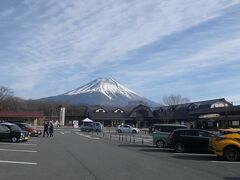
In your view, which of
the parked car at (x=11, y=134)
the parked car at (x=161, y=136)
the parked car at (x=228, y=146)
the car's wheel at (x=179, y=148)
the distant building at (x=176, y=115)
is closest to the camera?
the parked car at (x=228, y=146)

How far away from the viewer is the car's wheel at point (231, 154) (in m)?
20.9

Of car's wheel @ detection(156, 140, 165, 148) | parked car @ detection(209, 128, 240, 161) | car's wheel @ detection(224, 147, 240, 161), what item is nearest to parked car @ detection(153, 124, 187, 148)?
car's wheel @ detection(156, 140, 165, 148)

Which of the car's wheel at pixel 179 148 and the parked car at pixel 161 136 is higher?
the parked car at pixel 161 136

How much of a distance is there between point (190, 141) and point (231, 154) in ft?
19.0

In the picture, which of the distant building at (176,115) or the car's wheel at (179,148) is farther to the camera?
the distant building at (176,115)

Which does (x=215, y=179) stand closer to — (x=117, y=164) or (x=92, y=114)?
(x=117, y=164)

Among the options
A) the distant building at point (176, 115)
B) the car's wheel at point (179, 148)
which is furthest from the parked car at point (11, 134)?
the distant building at point (176, 115)

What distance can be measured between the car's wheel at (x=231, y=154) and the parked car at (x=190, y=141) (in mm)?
5163

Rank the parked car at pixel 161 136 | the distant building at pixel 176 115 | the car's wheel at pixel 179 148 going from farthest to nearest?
1. the distant building at pixel 176 115
2. the parked car at pixel 161 136
3. the car's wheel at pixel 179 148

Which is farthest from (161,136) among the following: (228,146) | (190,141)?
(228,146)

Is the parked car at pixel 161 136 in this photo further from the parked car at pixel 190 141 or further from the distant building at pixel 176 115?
the distant building at pixel 176 115

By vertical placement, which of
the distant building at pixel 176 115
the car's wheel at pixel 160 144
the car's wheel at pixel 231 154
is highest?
the distant building at pixel 176 115

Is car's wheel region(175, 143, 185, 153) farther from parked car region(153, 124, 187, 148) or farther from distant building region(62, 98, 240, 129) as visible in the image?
distant building region(62, 98, 240, 129)

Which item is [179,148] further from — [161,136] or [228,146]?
[228,146]
